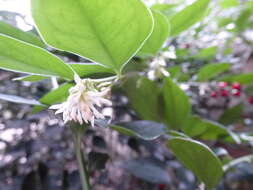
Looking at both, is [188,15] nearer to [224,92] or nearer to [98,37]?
[98,37]

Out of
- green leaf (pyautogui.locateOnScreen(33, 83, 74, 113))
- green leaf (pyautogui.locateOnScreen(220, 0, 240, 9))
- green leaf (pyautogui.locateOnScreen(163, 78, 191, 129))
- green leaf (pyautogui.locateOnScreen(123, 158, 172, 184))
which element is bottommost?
green leaf (pyautogui.locateOnScreen(123, 158, 172, 184))

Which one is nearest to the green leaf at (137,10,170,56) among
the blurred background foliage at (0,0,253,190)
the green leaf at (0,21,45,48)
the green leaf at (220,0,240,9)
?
the blurred background foliage at (0,0,253,190)

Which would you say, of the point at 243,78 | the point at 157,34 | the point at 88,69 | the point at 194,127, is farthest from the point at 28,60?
the point at 243,78

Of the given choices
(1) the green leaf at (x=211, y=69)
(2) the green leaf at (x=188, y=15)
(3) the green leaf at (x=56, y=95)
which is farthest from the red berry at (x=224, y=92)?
(3) the green leaf at (x=56, y=95)

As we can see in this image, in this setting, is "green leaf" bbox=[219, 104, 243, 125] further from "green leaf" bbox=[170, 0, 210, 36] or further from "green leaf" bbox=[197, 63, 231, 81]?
"green leaf" bbox=[170, 0, 210, 36]

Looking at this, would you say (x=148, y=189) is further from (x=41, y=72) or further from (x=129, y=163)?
(x=41, y=72)

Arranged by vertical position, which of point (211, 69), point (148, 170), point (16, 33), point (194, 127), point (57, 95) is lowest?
point (148, 170)
